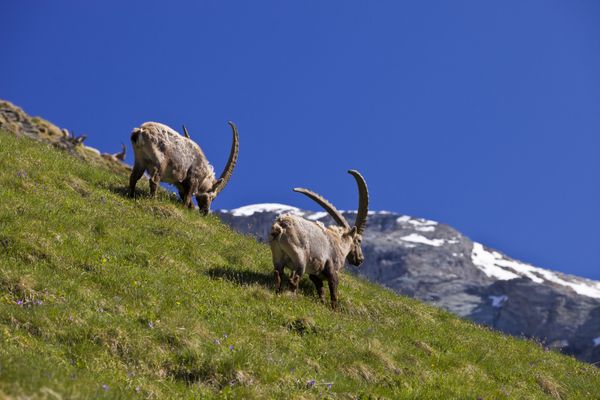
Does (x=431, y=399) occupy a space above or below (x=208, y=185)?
below

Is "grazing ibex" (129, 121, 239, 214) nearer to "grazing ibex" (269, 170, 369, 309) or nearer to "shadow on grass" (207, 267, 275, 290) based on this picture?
"grazing ibex" (269, 170, 369, 309)

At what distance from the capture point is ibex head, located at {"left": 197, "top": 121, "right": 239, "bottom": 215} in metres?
22.4

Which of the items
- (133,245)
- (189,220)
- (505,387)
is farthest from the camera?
(189,220)

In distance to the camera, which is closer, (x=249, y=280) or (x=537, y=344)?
(x=249, y=280)

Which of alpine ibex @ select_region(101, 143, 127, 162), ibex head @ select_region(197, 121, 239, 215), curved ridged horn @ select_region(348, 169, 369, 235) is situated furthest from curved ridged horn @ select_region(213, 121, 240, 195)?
alpine ibex @ select_region(101, 143, 127, 162)

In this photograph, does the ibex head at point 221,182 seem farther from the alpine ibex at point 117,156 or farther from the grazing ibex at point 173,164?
the alpine ibex at point 117,156

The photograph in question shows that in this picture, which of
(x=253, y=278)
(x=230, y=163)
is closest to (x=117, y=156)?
(x=230, y=163)

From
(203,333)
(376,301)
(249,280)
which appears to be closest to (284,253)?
(249,280)

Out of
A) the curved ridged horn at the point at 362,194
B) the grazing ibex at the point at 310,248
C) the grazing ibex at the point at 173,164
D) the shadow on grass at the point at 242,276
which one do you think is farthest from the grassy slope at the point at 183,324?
the curved ridged horn at the point at 362,194

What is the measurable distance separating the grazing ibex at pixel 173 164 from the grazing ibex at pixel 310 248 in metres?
4.30

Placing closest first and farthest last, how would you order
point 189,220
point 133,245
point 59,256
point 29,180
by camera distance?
point 59,256 → point 133,245 → point 29,180 → point 189,220

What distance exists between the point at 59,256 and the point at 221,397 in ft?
17.1

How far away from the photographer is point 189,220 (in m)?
19.1

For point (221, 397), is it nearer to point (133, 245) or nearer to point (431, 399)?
point (431, 399)
